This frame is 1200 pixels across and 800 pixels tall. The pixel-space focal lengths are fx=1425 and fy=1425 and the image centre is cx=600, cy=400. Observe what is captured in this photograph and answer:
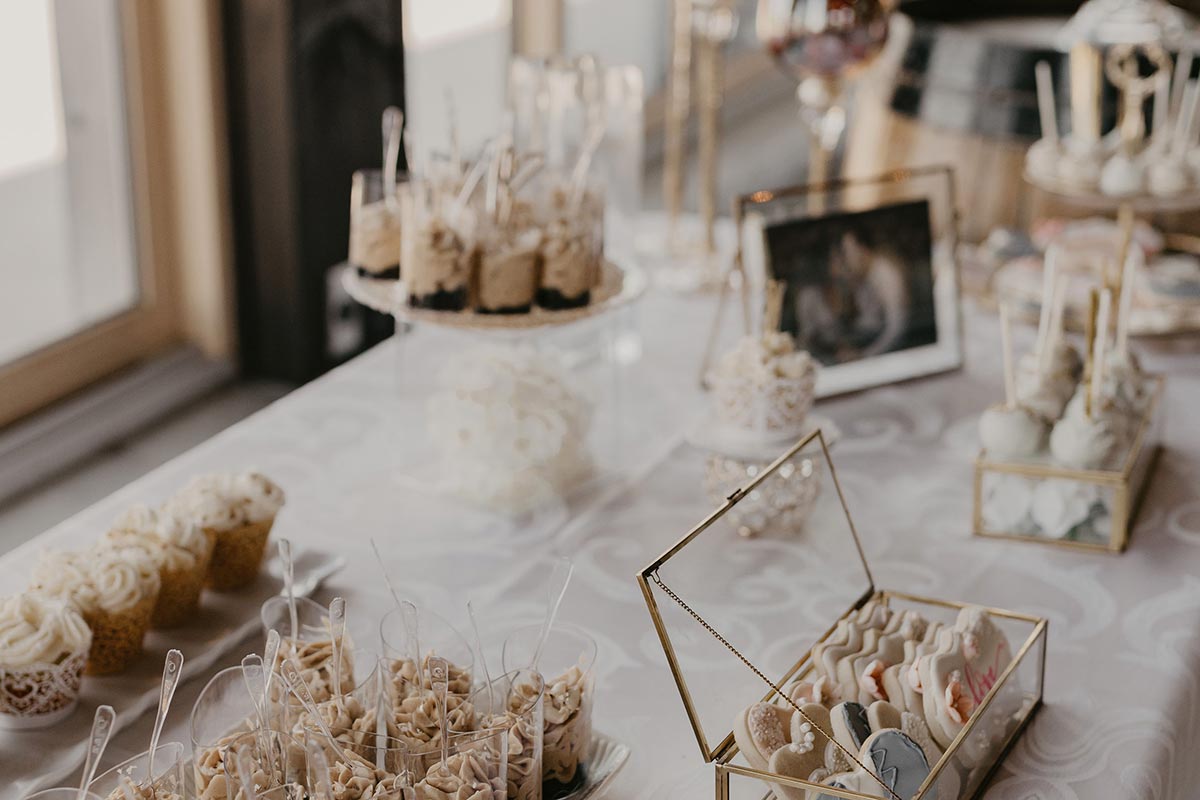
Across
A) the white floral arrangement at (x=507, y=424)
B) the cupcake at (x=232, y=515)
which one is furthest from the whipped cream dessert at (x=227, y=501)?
the white floral arrangement at (x=507, y=424)

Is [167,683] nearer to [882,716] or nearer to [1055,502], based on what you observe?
[882,716]

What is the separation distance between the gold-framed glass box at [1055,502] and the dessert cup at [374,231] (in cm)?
70

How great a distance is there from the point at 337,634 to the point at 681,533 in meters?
0.56

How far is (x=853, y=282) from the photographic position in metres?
1.83

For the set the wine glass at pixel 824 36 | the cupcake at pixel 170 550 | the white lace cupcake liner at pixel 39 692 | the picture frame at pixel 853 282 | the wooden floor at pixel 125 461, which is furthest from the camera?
the wine glass at pixel 824 36

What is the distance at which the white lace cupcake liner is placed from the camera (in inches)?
44.4

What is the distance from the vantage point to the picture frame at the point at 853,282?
1.78m

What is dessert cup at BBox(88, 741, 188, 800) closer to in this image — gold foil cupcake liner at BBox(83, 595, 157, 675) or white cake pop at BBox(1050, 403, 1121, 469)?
gold foil cupcake liner at BBox(83, 595, 157, 675)

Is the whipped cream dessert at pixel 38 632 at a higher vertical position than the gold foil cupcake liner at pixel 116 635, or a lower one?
higher

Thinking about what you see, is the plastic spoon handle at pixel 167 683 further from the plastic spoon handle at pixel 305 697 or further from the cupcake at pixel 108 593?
the cupcake at pixel 108 593

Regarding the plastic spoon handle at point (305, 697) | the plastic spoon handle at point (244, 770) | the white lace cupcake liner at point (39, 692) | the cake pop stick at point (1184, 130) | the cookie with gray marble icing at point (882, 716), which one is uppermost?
the cake pop stick at point (1184, 130)

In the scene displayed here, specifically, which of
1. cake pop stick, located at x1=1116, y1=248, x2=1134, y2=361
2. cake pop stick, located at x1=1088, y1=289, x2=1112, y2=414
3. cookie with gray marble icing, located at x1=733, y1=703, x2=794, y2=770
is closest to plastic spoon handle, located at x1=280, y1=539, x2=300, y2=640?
cookie with gray marble icing, located at x1=733, y1=703, x2=794, y2=770

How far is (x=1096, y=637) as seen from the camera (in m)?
1.34

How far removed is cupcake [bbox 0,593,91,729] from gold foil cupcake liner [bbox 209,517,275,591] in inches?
7.4
